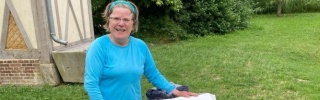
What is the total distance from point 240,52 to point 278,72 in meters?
2.59

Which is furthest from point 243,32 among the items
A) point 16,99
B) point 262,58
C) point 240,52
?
point 16,99

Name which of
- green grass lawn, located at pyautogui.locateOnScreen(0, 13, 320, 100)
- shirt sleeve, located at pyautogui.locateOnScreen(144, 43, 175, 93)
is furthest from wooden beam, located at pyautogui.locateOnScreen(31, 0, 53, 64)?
shirt sleeve, located at pyautogui.locateOnScreen(144, 43, 175, 93)

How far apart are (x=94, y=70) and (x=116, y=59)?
151 millimetres

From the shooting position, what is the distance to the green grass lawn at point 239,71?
6.72 meters

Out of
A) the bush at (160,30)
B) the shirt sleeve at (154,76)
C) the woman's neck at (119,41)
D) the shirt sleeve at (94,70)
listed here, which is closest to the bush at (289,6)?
the bush at (160,30)

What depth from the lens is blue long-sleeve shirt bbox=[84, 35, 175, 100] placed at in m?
2.74

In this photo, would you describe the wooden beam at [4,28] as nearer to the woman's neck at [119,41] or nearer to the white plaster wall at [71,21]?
the white plaster wall at [71,21]

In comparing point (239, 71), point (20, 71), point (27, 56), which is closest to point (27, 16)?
point (27, 56)

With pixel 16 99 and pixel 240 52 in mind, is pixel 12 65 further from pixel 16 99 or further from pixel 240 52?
pixel 240 52

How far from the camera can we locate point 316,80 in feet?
23.8

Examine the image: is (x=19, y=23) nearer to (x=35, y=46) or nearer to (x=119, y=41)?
(x=35, y=46)

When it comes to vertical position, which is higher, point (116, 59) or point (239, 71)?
point (116, 59)

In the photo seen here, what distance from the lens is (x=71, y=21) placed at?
8641 millimetres

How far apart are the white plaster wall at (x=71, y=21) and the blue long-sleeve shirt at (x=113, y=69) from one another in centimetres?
508
